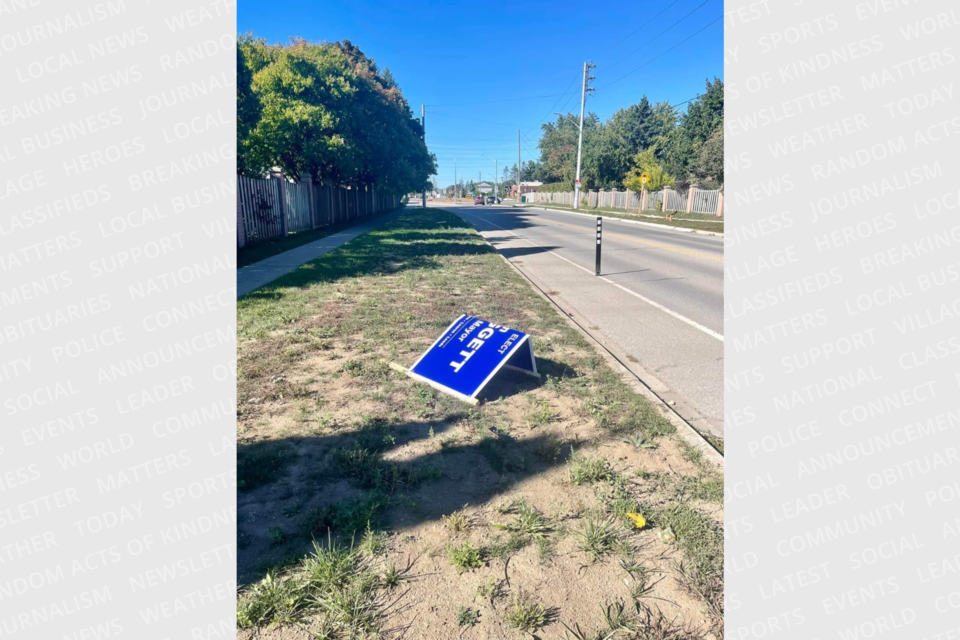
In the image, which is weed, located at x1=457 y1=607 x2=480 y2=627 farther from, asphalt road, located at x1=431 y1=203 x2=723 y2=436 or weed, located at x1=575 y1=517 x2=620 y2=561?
asphalt road, located at x1=431 y1=203 x2=723 y2=436

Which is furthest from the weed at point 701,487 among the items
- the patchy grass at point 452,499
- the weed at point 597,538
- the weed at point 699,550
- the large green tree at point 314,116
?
the large green tree at point 314,116

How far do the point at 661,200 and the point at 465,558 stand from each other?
42740mm

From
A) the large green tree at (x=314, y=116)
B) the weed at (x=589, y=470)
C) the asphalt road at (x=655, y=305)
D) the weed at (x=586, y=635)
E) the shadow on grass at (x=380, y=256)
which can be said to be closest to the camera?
the weed at (x=586, y=635)

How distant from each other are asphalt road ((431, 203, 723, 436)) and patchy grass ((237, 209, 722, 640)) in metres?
0.68

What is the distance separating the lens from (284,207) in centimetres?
1889

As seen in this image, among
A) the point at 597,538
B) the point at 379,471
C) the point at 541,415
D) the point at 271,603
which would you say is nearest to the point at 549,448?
the point at 541,415

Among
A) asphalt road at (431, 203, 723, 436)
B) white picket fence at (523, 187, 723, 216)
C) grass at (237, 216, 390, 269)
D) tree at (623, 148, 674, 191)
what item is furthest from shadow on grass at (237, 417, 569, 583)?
tree at (623, 148, 674, 191)

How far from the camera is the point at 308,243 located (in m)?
16.8

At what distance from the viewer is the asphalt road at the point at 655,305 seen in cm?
521

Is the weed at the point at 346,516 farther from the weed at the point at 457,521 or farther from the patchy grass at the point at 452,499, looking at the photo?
the weed at the point at 457,521

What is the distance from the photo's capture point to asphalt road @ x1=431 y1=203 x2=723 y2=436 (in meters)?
5.21

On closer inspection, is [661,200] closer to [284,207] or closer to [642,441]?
[284,207]

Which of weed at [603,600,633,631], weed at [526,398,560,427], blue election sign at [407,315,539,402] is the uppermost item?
blue election sign at [407,315,539,402]

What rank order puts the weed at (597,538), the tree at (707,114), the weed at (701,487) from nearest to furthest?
the weed at (597,538), the weed at (701,487), the tree at (707,114)
